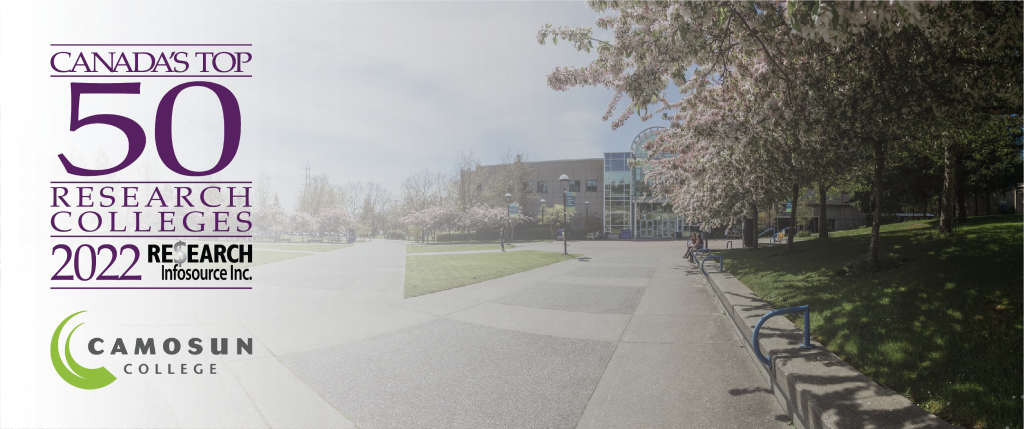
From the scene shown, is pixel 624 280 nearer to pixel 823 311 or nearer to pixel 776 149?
pixel 776 149

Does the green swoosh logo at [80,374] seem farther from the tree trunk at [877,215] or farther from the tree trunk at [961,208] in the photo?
the tree trunk at [961,208]

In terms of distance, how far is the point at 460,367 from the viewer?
508 centimetres

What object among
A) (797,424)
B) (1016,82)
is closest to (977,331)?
(797,424)

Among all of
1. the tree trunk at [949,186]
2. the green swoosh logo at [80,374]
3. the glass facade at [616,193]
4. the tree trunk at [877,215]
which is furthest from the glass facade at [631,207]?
the green swoosh logo at [80,374]

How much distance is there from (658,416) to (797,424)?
3.44 ft

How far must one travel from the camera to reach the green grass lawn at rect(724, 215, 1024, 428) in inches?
133

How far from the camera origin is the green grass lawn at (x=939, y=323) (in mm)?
3379

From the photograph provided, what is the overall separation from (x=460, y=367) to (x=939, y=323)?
17.4ft

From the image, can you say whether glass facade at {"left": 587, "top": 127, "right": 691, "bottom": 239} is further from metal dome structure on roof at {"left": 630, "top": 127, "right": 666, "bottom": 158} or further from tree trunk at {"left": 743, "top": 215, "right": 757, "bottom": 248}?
tree trunk at {"left": 743, "top": 215, "right": 757, "bottom": 248}

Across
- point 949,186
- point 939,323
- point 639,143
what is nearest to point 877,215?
point 939,323

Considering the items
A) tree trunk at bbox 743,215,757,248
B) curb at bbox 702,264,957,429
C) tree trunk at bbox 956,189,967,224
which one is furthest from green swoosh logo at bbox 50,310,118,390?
tree trunk at bbox 743,215,757,248

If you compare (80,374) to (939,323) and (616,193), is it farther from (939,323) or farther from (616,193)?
(616,193)

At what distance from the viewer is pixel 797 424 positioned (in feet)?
11.7

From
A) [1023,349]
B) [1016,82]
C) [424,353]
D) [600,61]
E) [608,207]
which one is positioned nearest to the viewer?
[1023,349]
